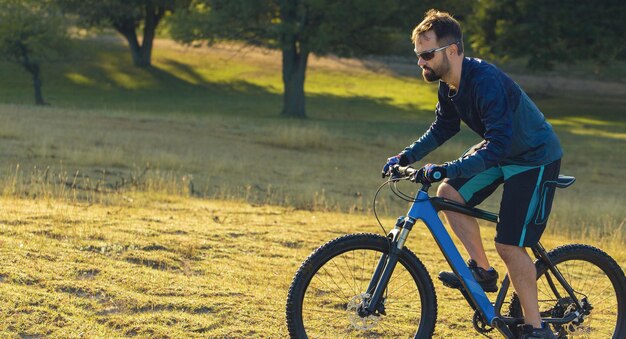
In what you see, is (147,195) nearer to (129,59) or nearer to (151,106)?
(151,106)

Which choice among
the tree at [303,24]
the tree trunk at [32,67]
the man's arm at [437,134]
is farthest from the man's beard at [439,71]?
the tree trunk at [32,67]

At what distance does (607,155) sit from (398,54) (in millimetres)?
36377

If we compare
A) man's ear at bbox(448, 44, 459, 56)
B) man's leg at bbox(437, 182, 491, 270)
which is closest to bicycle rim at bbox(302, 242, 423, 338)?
man's leg at bbox(437, 182, 491, 270)

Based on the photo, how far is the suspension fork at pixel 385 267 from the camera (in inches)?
204

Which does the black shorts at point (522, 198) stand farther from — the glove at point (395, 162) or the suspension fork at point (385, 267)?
the suspension fork at point (385, 267)

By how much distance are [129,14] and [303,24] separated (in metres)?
16.4

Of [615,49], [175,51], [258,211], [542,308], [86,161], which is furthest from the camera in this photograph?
[175,51]

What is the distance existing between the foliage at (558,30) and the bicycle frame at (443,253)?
37.3m

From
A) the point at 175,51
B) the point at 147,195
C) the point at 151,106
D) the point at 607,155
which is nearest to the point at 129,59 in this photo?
the point at 175,51

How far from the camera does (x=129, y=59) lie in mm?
60000

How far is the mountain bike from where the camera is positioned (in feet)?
17.0

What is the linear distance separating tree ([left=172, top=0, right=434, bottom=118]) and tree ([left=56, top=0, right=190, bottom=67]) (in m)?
12.1

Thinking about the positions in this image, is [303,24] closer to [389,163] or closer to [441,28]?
[389,163]

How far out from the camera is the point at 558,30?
42562 millimetres
